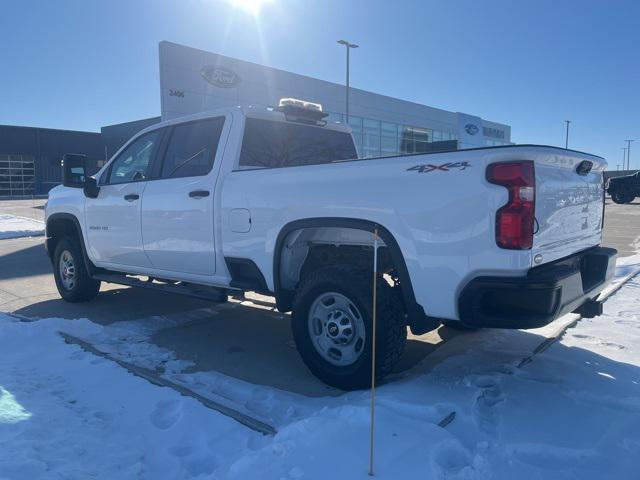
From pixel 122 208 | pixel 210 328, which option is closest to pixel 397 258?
pixel 210 328

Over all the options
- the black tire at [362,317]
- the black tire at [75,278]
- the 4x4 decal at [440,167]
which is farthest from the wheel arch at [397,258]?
the black tire at [75,278]

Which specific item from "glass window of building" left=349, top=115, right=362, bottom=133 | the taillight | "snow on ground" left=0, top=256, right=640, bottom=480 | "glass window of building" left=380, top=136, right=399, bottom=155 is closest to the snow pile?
"snow on ground" left=0, top=256, right=640, bottom=480

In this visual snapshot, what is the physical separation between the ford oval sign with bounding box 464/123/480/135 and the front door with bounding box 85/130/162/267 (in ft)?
138

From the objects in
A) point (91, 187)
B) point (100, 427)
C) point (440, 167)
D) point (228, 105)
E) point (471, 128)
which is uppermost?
point (471, 128)

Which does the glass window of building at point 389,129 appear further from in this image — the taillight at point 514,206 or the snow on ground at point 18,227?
the taillight at point 514,206

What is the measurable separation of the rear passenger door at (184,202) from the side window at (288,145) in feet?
0.94

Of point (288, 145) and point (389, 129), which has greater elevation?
point (389, 129)

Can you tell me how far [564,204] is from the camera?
3.43 m

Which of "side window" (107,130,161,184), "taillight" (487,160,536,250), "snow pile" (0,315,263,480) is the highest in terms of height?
"side window" (107,130,161,184)

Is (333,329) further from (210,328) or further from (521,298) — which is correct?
(210,328)

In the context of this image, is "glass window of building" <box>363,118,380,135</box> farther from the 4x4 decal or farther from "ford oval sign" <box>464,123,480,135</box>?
the 4x4 decal

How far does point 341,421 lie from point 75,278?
4.70 metres

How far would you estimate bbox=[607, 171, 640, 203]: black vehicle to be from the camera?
13234 mm

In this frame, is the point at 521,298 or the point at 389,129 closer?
the point at 521,298
